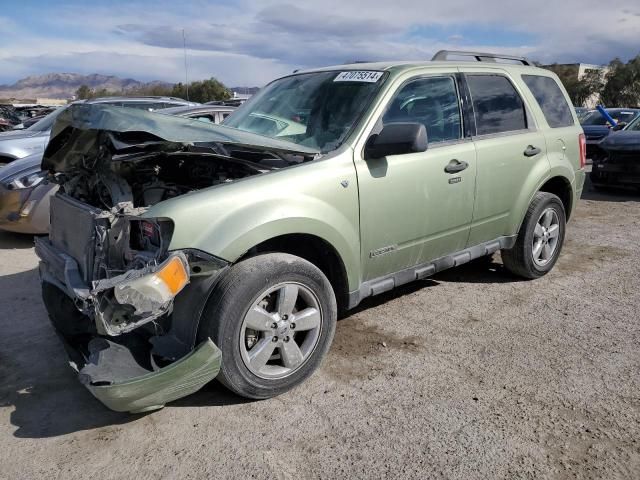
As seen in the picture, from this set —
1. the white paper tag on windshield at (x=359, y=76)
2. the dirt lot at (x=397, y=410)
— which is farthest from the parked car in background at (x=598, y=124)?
the white paper tag on windshield at (x=359, y=76)

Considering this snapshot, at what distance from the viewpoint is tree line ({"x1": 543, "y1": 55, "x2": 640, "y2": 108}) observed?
43062 mm

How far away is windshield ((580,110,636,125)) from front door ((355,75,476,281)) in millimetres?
12316

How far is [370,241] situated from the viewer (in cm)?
365

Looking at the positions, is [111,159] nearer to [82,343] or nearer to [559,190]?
[82,343]

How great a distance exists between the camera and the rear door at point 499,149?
14.4 feet

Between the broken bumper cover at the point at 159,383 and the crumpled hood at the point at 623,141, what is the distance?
8.88 metres

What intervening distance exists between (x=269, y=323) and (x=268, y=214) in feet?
2.03

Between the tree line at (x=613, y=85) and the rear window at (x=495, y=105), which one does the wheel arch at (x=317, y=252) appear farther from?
the tree line at (x=613, y=85)

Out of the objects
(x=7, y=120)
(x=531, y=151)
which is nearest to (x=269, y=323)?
(x=531, y=151)

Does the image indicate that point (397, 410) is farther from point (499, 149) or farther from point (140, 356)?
point (499, 149)

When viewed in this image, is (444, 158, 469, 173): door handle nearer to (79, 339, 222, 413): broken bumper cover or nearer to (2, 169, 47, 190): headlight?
(79, 339, 222, 413): broken bumper cover

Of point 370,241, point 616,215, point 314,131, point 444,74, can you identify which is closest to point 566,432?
point 370,241

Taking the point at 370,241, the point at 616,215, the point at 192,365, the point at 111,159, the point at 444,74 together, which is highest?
the point at 444,74

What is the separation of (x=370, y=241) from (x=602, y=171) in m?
7.85
